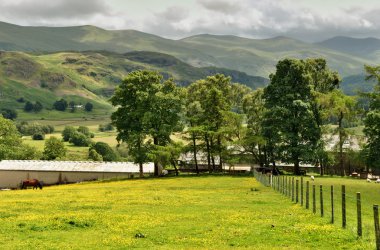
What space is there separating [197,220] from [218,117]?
7256 centimetres

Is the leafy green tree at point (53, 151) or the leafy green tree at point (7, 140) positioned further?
the leafy green tree at point (53, 151)

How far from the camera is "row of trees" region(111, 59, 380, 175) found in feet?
317

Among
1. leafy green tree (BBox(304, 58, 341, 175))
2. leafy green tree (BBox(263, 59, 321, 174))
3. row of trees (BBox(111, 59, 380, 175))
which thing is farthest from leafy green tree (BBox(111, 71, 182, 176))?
leafy green tree (BBox(304, 58, 341, 175))

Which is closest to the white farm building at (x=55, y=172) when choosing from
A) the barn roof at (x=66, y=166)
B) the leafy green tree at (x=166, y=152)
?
the barn roof at (x=66, y=166)

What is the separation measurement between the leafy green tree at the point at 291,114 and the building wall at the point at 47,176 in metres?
38.2

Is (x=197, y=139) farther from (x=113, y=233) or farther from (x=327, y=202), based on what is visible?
(x=113, y=233)

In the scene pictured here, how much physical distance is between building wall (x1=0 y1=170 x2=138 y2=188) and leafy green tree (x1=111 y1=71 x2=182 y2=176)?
1951cm

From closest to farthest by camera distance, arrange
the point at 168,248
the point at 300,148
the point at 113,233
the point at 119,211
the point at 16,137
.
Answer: the point at 168,248, the point at 113,233, the point at 119,211, the point at 300,148, the point at 16,137

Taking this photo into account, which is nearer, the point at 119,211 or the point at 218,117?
the point at 119,211

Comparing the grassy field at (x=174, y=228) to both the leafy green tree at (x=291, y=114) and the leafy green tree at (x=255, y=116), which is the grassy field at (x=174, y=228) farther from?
the leafy green tree at (x=255, y=116)

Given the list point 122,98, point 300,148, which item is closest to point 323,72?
point 300,148

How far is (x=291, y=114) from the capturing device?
320 feet

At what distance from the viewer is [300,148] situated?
95562 mm

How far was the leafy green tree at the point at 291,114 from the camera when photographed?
3787 inches
